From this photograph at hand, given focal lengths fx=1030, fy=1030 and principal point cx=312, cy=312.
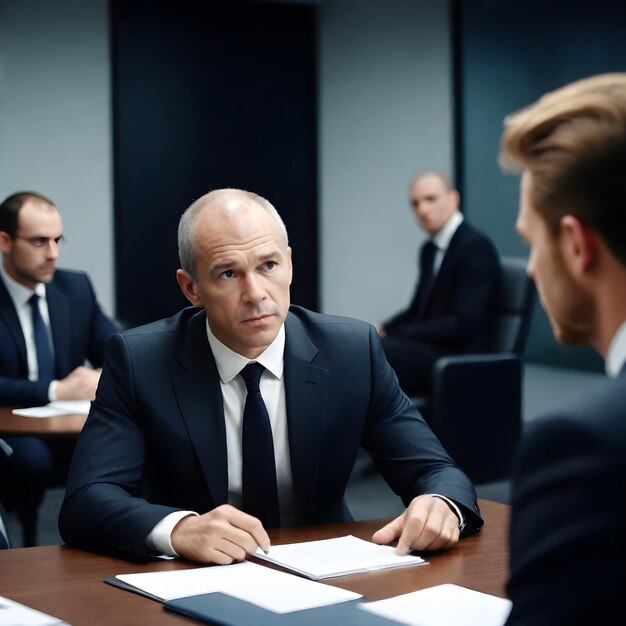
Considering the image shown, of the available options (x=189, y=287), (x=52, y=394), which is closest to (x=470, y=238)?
(x=52, y=394)

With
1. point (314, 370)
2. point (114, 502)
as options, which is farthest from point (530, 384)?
point (114, 502)

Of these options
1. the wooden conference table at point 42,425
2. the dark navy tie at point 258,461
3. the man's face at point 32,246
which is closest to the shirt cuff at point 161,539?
the dark navy tie at point 258,461

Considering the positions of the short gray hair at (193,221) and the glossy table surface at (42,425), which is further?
the glossy table surface at (42,425)

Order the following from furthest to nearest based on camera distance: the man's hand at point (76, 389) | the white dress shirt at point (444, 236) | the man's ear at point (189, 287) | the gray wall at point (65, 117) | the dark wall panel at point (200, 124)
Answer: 1. the dark wall panel at point (200, 124)
2. the gray wall at point (65, 117)
3. the white dress shirt at point (444, 236)
4. the man's hand at point (76, 389)
5. the man's ear at point (189, 287)

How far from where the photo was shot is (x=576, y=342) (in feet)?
3.84

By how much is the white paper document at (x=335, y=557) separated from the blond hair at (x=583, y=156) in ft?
2.61

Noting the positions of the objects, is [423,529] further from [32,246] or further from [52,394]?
[32,246]

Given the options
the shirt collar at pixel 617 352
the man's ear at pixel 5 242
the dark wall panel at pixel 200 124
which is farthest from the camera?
the dark wall panel at pixel 200 124

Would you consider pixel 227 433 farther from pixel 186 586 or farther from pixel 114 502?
pixel 186 586

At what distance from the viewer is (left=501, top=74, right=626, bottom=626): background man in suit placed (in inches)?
37.2

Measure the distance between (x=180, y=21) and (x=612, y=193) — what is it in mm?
7079

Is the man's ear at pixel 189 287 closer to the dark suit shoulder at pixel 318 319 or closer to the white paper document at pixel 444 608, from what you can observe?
the dark suit shoulder at pixel 318 319

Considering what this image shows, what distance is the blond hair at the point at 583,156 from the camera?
1.06 m

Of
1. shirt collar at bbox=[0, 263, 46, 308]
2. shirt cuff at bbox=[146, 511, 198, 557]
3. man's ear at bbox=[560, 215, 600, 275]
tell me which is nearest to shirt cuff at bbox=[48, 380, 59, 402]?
shirt collar at bbox=[0, 263, 46, 308]
